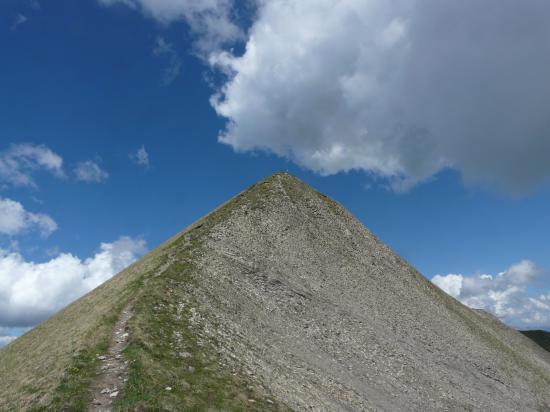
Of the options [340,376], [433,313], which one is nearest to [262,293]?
[340,376]

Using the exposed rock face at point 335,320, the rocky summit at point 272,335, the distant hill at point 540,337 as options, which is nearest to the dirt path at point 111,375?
the rocky summit at point 272,335

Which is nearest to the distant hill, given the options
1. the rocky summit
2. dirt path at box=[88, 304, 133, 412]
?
the rocky summit

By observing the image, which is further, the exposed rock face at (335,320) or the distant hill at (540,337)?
the distant hill at (540,337)

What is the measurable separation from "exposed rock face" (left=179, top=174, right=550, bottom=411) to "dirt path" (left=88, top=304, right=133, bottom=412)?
284 inches

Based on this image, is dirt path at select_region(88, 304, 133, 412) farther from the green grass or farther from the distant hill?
the distant hill

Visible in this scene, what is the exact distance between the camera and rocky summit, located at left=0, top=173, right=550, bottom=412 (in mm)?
23406

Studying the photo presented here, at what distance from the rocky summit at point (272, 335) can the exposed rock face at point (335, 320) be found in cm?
20

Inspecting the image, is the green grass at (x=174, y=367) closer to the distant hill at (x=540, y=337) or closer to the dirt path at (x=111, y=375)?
the dirt path at (x=111, y=375)

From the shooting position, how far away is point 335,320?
46.0m

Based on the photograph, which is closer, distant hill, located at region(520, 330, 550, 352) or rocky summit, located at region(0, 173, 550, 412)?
rocky summit, located at region(0, 173, 550, 412)

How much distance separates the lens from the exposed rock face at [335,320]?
111ft

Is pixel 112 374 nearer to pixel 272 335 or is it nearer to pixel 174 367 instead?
pixel 174 367

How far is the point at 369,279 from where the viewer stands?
198 ft

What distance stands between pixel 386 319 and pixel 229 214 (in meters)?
25.0
